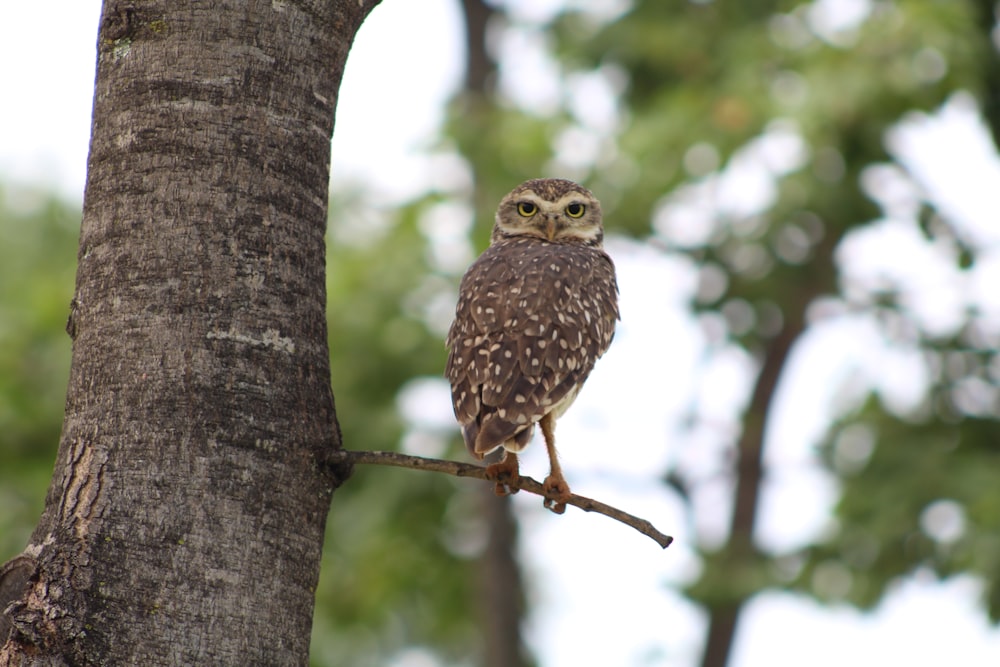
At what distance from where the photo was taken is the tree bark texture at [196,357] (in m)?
2.69

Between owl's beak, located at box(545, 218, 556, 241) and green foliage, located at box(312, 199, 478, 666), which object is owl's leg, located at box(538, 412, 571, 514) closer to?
owl's beak, located at box(545, 218, 556, 241)

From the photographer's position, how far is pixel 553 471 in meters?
4.10

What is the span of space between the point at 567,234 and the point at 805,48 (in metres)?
3.96

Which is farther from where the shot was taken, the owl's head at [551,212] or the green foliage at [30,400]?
the green foliage at [30,400]

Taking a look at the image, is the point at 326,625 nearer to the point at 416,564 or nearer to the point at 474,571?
the point at 416,564

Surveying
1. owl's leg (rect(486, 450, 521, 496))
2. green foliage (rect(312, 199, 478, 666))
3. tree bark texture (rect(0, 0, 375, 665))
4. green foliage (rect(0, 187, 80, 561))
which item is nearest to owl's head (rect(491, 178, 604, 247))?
owl's leg (rect(486, 450, 521, 496))

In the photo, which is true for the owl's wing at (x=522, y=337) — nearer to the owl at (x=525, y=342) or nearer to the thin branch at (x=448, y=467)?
the owl at (x=525, y=342)

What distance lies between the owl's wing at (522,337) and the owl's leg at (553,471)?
9 centimetres

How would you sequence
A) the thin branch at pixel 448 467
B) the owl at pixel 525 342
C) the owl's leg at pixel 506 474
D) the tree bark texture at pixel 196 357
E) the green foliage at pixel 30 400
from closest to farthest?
1. the tree bark texture at pixel 196 357
2. the thin branch at pixel 448 467
3. the owl's leg at pixel 506 474
4. the owl at pixel 525 342
5. the green foliage at pixel 30 400

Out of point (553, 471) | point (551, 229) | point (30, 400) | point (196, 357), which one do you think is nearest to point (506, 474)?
point (553, 471)

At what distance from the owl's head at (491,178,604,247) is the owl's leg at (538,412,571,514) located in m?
1.60

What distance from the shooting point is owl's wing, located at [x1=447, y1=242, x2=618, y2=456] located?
390 centimetres

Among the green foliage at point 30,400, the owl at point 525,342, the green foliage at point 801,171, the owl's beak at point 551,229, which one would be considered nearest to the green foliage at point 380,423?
the green foliage at point 801,171

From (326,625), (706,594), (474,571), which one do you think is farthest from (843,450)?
(326,625)
